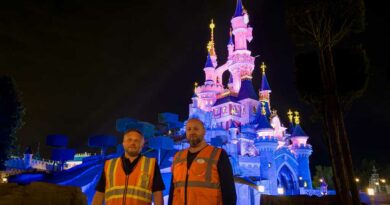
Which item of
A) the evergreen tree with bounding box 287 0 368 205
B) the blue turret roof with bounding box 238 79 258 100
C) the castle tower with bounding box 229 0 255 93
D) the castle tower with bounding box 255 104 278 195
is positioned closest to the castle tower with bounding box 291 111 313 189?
the castle tower with bounding box 255 104 278 195

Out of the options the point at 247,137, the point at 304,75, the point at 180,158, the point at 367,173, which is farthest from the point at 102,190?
the point at 367,173

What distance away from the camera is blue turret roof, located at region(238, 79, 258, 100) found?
45.2m

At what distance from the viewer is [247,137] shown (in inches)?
1565

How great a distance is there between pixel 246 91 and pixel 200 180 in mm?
42201

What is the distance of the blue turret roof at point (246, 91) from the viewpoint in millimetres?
45159

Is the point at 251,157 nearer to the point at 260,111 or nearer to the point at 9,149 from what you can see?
the point at 260,111

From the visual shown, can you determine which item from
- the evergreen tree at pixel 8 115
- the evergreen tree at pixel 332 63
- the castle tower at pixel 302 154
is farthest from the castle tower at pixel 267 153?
the evergreen tree at pixel 8 115

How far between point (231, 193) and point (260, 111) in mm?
38104

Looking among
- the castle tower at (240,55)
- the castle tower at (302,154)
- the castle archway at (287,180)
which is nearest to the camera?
the castle archway at (287,180)

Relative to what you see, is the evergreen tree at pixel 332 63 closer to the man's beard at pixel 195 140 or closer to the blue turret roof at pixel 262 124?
the man's beard at pixel 195 140

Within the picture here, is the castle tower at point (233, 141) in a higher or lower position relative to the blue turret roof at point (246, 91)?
lower

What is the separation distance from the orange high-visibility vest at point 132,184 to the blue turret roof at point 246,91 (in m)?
41.2

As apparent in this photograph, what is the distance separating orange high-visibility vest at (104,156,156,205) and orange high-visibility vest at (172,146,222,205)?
0.37 m

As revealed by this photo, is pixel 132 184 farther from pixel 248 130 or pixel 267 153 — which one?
pixel 248 130
